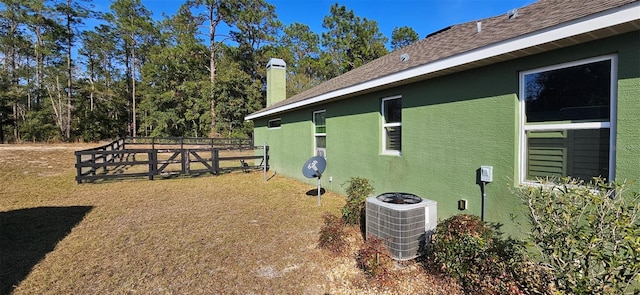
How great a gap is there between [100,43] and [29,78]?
23.7 ft

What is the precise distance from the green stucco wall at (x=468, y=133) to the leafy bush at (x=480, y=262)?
1.95 ft

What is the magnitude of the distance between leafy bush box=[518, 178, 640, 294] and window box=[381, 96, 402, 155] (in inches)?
126

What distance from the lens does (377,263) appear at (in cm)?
302

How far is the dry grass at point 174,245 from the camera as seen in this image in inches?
116

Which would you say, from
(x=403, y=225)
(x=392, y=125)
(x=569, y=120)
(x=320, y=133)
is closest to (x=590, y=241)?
(x=403, y=225)

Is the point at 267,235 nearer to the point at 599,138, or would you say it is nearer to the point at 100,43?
the point at 599,138

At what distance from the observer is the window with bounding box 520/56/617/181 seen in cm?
272

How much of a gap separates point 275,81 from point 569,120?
471 inches

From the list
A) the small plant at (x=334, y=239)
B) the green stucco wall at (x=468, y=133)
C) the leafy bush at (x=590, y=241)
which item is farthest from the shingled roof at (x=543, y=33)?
the small plant at (x=334, y=239)

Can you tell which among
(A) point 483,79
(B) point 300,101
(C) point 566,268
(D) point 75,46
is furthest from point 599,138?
(D) point 75,46

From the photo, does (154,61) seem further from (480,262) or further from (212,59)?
(480,262)

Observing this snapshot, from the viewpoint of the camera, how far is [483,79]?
12.2 ft

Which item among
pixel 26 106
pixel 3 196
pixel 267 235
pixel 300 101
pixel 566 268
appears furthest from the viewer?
pixel 26 106

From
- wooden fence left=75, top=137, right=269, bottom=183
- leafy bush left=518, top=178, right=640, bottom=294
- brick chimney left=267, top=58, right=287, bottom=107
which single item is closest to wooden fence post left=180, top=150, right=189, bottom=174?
wooden fence left=75, top=137, right=269, bottom=183
